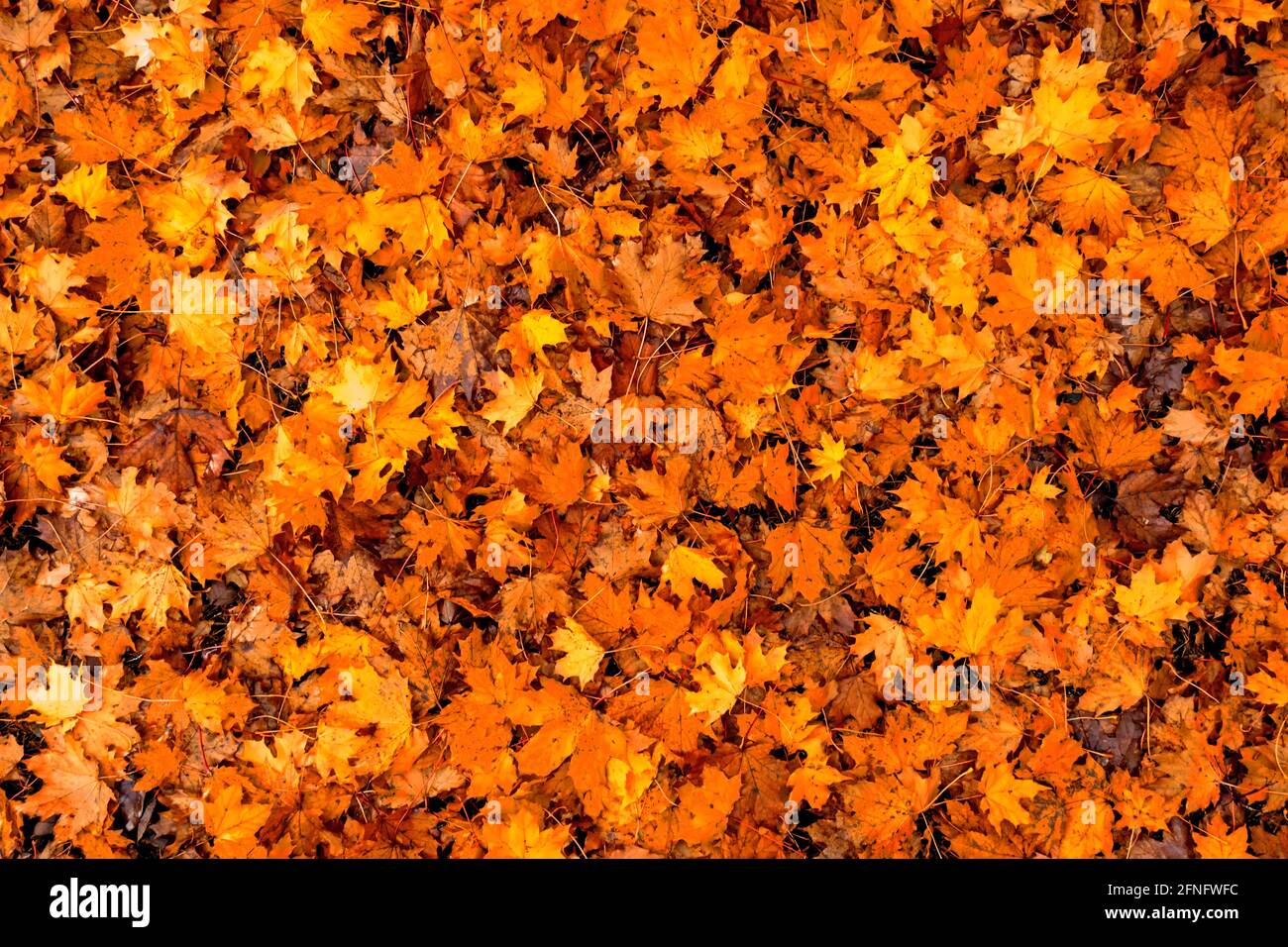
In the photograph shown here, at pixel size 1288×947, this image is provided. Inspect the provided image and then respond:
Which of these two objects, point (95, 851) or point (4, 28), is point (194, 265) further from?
point (95, 851)

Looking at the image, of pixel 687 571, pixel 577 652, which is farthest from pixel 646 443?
pixel 577 652

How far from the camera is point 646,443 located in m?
1.82

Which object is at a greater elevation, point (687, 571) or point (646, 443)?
point (646, 443)

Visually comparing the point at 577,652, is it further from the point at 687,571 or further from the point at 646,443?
the point at 646,443

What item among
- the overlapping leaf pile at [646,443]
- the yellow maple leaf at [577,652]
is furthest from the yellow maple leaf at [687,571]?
the yellow maple leaf at [577,652]

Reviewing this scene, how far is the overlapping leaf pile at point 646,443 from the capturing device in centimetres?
180

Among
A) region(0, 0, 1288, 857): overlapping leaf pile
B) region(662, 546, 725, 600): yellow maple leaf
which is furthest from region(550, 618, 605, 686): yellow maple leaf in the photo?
region(662, 546, 725, 600): yellow maple leaf

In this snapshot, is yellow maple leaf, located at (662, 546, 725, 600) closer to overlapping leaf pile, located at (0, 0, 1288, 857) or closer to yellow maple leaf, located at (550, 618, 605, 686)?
overlapping leaf pile, located at (0, 0, 1288, 857)

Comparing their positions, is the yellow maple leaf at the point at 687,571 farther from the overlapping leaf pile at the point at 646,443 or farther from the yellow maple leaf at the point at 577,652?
the yellow maple leaf at the point at 577,652

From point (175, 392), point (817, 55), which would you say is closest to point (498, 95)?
point (817, 55)

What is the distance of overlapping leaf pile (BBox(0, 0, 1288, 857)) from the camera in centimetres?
180

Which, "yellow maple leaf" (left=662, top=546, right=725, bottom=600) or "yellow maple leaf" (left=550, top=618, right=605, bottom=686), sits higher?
"yellow maple leaf" (left=662, top=546, right=725, bottom=600)

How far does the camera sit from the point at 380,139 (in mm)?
1835

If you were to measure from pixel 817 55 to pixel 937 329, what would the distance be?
0.64 meters
